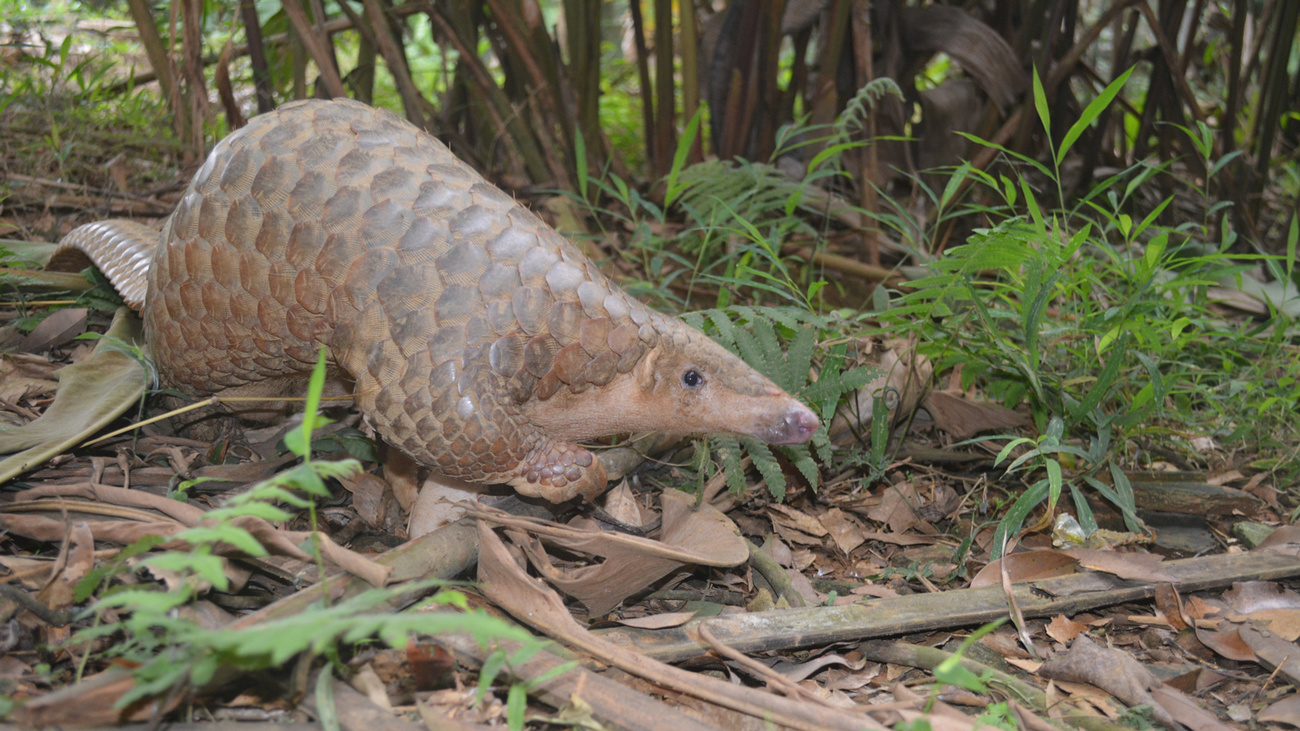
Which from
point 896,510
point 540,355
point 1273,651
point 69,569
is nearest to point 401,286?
point 540,355

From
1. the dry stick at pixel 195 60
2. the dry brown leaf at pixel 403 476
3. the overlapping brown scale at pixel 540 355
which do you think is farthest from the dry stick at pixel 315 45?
the overlapping brown scale at pixel 540 355

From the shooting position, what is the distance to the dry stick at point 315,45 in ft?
11.0

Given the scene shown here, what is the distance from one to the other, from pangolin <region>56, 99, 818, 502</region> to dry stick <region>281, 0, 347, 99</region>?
1.28m

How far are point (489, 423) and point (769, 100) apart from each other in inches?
111

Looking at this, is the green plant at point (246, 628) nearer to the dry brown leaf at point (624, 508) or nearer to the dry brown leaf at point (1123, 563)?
the dry brown leaf at point (624, 508)

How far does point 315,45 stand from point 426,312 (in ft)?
6.30

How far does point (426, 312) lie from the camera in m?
2.01

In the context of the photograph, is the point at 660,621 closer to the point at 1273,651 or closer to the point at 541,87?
the point at 1273,651

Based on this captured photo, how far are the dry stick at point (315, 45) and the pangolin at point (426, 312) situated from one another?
4.20 ft

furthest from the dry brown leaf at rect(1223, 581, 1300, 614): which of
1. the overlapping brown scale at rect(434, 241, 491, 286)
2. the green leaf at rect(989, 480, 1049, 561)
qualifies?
the overlapping brown scale at rect(434, 241, 491, 286)

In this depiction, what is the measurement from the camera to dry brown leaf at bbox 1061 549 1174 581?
2.28 meters

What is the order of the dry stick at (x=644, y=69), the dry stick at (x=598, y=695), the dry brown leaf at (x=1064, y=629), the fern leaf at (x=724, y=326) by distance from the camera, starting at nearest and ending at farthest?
the dry stick at (x=598, y=695) → the dry brown leaf at (x=1064, y=629) → the fern leaf at (x=724, y=326) → the dry stick at (x=644, y=69)

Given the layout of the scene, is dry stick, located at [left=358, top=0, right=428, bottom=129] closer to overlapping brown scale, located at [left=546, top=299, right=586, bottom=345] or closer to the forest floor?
the forest floor

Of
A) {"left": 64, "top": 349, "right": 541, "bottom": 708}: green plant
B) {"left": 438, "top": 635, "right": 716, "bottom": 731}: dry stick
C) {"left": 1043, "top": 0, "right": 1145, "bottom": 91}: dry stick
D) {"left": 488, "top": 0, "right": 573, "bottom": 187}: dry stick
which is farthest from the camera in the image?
{"left": 1043, "top": 0, "right": 1145, "bottom": 91}: dry stick
